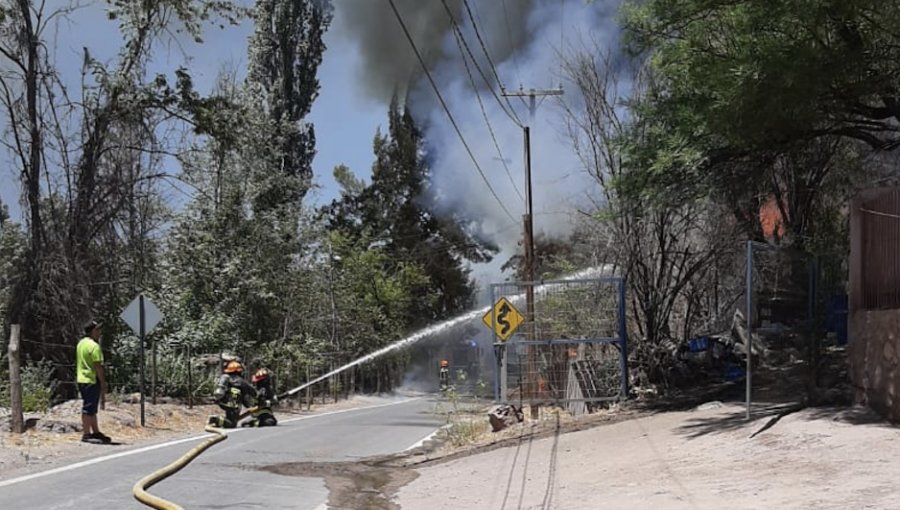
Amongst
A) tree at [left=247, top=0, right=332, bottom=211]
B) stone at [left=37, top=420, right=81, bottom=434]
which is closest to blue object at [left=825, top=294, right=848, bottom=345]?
stone at [left=37, top=420, right=81, bottom=434]

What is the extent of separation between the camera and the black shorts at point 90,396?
11.9 metres

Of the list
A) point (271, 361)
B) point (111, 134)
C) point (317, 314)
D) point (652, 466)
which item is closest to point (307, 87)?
point (317, 314)

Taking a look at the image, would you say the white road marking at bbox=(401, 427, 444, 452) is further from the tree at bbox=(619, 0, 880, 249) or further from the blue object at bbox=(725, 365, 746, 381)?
the blue object at bbox=(725, 365, 746, 381)

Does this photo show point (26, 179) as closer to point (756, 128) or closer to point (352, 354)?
point (756, 128)

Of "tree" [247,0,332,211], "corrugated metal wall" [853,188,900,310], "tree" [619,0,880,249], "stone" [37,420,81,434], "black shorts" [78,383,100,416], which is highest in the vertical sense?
"tree" [247,0,332,211]

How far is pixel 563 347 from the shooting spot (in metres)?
15.4

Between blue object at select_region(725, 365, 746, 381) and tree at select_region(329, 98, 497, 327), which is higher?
tree at select_region(329, 98, 497, 327)

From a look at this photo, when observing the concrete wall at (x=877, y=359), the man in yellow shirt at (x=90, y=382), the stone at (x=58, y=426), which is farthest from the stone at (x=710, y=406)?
the stone at (x=58, y=426)

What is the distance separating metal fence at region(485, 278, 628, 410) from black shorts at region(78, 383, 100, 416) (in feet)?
20.0

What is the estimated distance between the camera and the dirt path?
23.0 ft

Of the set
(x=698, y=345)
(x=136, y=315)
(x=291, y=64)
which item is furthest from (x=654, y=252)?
(x=291, y=64)

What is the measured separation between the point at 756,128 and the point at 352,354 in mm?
28667

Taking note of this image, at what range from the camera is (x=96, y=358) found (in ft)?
39.4

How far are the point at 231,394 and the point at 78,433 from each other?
339cm
